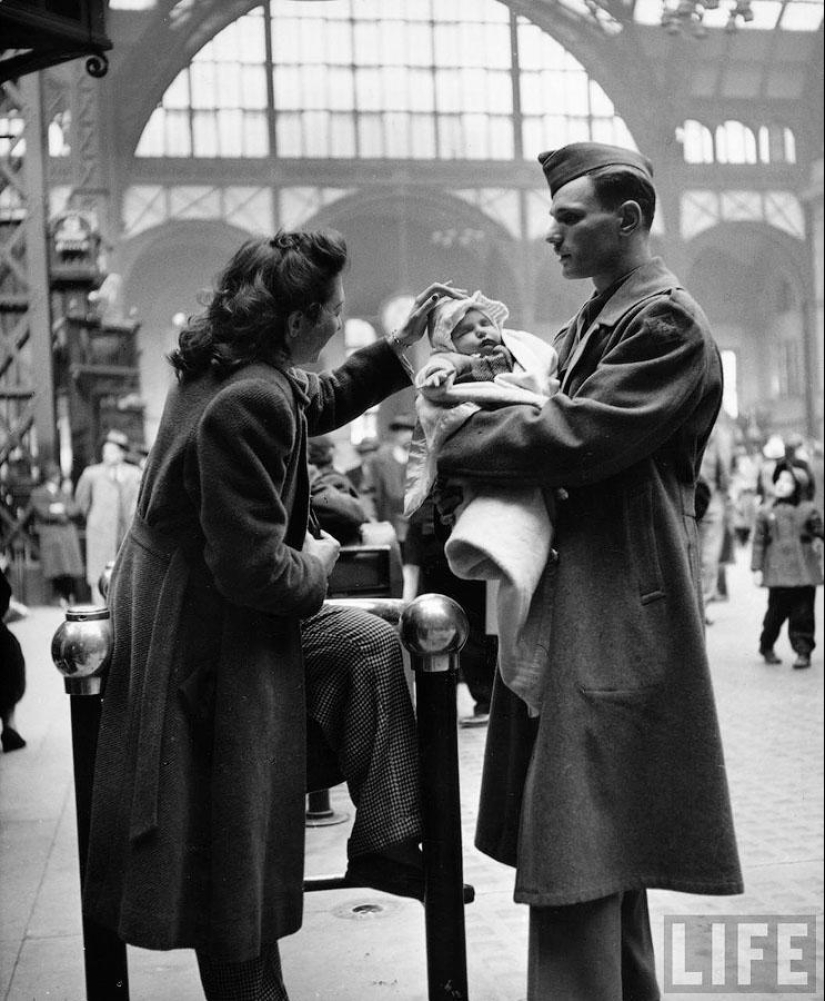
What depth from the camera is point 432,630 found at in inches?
94.4

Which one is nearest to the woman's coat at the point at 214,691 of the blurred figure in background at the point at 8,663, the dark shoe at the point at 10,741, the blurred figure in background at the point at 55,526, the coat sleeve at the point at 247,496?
the coat sleeve at the point at 247,496

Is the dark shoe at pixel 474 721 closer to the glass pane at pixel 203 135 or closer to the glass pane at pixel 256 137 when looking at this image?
the glass pane at pixel 256 137

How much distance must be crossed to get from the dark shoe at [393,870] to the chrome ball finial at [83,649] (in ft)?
2.10

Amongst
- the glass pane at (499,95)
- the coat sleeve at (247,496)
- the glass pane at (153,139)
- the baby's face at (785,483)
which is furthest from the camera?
the glass pane at (153,139)

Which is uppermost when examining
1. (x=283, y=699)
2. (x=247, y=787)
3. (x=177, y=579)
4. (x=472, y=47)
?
(x=472, y=47)

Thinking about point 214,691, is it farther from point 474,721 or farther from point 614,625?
point 474,721

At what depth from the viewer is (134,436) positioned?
14633 mm

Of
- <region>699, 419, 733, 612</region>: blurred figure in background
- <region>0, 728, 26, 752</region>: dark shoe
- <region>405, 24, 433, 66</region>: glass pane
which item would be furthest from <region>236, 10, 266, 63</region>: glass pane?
<region>699, 419, 733, 612</region>: blurred figure in background

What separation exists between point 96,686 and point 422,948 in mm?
1577

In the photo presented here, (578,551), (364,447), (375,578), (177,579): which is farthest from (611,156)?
(364,447)

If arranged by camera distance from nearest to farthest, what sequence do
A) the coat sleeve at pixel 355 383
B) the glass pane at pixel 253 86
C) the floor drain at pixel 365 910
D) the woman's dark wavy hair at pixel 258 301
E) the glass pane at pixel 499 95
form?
the woman's dark wavy hair at pixel 258 301, the coat sleeve at pixel 355 383, the floor drain at pixel 365 910, the glass pane at pixel 253 86, the glass pane at pixel 499 95

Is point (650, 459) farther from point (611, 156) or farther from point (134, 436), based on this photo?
point (134, 436)

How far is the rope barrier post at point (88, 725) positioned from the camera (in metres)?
2.31

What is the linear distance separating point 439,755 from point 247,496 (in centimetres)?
72
